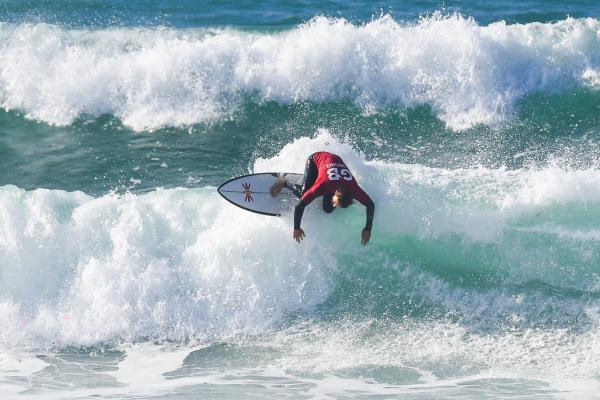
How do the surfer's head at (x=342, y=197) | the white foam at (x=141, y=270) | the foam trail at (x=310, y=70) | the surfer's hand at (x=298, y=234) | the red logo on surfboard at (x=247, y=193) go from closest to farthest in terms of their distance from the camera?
the surfer's head at (x=342, y=197), the surfer's hand at (x=298, y=234), the white foam at (x=141, y=270), the red logo on surfboard at (x=247, y=193), the foam trail at (x=310, y=70)

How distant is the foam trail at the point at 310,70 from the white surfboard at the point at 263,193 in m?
3.85

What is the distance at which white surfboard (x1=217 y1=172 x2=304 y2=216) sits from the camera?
10.4 m

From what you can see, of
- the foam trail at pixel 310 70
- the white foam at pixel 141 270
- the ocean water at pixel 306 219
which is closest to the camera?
the ocean water at pixel 306 219

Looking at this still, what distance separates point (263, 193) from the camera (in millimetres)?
10617

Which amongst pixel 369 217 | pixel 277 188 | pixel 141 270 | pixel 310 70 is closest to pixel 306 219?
pixel 277 188

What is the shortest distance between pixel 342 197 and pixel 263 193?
5.25 feet

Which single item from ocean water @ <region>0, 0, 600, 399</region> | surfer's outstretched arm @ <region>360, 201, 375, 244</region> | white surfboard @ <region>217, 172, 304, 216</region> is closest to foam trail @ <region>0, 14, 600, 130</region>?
ocean water @ <region>0, 0, 600, 399</region>

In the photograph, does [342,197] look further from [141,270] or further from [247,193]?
[141,270]

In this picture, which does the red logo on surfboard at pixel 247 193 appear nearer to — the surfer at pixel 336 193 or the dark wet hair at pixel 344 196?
the surfer at pixel 336 193

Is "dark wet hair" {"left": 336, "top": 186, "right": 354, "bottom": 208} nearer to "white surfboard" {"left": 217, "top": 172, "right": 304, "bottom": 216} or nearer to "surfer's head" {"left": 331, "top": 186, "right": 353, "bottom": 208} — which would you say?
"surfer's head" {"left": 331, "top": 186, "right": 353, "bottom": 208}

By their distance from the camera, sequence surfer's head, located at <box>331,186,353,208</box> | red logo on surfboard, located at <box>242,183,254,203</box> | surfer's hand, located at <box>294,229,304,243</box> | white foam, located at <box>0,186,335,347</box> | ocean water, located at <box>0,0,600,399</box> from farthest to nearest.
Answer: red logo on surfboard, located at <box>242,183,254,203</box>, white foam, located at <box>0,186,335,347</box>, surfer's hand, located at <box>294,229,304,243</box>, surfer's head, located at <box>331,186,353,208</box>, ocean water, located at <box>0,0,600,399</box>

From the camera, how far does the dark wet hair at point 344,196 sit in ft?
30.8

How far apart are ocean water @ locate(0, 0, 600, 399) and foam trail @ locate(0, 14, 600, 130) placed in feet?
0.14

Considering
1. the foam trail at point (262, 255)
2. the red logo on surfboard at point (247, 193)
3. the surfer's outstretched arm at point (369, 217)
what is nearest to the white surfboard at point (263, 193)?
the red logo on surfboard at point (247, 193)
